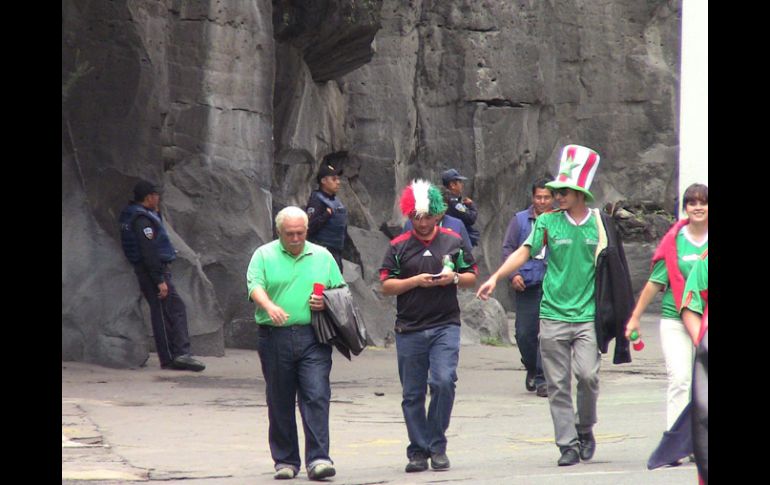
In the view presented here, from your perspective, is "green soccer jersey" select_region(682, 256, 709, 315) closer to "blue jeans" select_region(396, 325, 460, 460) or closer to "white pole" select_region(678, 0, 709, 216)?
"white pole" select_region(678, 0, 709, 216)

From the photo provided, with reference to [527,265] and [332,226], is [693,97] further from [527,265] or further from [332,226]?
[332,226]

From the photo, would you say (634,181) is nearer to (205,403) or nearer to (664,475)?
(205,403)

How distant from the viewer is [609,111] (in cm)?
2847

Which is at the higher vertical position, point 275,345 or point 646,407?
point 275,345

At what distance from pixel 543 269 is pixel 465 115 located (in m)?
13.0

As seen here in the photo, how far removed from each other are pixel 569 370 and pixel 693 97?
206 cm

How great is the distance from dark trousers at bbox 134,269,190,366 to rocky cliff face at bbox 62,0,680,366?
19 centimetres

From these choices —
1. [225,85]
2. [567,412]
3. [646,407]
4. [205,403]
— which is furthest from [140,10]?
[567,412]

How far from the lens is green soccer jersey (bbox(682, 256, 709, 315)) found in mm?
7832

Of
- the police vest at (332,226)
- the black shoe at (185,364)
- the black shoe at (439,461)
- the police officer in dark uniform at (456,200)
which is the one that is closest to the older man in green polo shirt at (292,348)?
the black shoe at (439,461)

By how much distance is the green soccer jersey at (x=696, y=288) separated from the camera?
25.7ft

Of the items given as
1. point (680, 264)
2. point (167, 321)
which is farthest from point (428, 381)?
point (167, 321)

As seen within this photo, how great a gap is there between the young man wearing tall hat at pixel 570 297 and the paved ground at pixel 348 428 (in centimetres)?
35

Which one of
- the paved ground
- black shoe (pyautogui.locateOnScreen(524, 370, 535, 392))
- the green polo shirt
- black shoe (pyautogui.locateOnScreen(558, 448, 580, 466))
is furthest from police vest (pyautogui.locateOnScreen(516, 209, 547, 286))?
the green polo shirt
